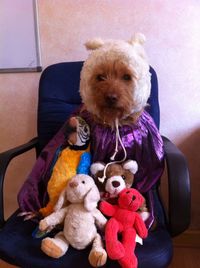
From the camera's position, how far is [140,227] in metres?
0.90

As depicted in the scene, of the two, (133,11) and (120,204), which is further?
(133,11)

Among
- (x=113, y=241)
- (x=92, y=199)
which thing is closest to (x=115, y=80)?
(x=92, y=199)

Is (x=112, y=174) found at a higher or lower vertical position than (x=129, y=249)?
higher

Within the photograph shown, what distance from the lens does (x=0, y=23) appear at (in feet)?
4.62

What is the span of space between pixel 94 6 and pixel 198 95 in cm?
61

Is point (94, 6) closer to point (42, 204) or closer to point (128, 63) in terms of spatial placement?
point (128, 63)

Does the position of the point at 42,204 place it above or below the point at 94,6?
below

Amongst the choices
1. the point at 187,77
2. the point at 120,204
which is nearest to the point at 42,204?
the point at 120,204

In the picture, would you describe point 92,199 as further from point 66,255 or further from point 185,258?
point 185,258

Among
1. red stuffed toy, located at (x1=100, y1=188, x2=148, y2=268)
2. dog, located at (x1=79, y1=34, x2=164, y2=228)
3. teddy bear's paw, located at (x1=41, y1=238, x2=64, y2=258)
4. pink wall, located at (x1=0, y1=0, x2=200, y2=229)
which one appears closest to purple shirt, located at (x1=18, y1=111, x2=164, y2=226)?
dog, located at (x1=79, y1=34, x2=164, y2=228)

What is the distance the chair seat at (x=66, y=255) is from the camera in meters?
0.82

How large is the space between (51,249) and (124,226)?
22 centimetres

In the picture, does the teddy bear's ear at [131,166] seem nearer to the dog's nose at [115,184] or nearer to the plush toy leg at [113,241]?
the dog's nose at [115,184]

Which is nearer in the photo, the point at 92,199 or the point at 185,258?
the point at 92,199
